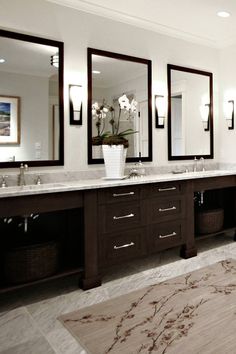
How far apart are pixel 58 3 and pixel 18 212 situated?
6.37 ft

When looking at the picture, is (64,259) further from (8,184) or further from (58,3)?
(58,3)

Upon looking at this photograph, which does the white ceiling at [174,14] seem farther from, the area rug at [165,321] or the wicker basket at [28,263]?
the area rug at [165,321]

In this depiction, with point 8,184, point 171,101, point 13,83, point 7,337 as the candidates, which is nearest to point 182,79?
point 171,101

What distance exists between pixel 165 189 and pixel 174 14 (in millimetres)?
1840

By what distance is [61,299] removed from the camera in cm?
235

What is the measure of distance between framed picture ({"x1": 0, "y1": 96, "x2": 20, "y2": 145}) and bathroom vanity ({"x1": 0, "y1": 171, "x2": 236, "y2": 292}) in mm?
452

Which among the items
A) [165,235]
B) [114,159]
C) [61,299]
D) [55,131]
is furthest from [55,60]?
[61,299]

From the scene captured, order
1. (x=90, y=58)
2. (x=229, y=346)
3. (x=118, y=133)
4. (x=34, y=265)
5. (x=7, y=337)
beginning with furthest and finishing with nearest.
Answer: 1. (x=118, y=133)
2. (x=90, y=58)
3. (x=34, y=265)
4. (x=7, y=337)
5. (x=229, y=346)

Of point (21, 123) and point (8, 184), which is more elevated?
point (21, 123)

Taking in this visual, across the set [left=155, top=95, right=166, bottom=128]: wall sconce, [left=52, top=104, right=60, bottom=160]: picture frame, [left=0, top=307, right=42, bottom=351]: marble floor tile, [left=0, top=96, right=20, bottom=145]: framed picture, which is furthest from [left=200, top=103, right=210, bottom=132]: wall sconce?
[left=0, top=307, right=42, bottom=351]: marble floor tile

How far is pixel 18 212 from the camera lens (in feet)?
7.04

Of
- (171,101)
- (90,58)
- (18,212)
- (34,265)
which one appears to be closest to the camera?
(18,212)

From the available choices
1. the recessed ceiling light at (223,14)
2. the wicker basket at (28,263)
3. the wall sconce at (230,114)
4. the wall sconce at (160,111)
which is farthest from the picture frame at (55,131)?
the wall sconce at (230,114)

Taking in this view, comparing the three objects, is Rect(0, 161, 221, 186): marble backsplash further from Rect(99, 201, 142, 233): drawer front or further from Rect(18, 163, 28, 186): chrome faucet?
Rect(99, 201, 142, 233): drawer front
